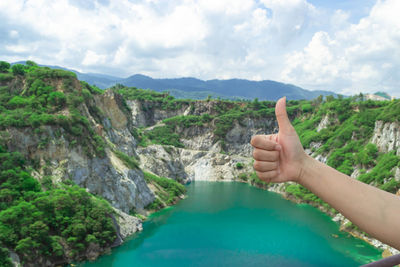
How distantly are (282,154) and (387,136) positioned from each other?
137 feet

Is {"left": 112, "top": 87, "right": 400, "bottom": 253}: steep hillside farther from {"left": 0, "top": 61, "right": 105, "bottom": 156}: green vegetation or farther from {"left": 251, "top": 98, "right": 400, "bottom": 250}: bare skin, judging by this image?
{"left": 251, "top": 98, "right": 400, "bottom": 250}: bare skin

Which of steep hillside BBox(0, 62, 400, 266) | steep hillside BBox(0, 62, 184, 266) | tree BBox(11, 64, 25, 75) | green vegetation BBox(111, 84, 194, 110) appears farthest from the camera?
green vegetation BBox(111, 84, 194, 110)

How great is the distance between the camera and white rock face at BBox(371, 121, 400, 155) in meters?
36.2

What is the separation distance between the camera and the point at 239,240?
2784 cm

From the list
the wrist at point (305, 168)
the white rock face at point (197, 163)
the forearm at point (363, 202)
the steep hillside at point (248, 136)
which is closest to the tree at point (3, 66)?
the steep hillside at point (248, 136)

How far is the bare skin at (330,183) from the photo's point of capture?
1.95 meters

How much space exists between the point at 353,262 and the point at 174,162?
127 feet

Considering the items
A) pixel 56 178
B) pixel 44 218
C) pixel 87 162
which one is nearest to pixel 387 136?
pixel 87 162

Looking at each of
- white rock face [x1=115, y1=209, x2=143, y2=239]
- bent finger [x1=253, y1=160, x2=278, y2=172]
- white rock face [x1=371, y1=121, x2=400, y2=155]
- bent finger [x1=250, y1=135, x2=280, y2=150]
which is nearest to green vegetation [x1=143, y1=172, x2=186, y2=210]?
white rock face [x1=115, y1=209, x2=143, y2=239]

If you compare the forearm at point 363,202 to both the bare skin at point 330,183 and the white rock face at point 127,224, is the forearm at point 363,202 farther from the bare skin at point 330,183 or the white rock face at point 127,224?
the white rock face at point 127,224

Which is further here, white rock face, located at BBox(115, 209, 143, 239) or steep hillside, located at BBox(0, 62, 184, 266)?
white rock face, located at BBox(115, 209, 143, 239)

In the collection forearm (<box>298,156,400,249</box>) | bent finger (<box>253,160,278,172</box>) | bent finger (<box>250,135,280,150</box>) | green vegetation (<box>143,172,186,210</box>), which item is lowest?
green vegetation (<box>143,172,186,210</box>)

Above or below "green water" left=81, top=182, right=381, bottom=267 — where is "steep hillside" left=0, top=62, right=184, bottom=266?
above

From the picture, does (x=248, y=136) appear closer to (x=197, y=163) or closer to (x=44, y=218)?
(x=197, y=163)
